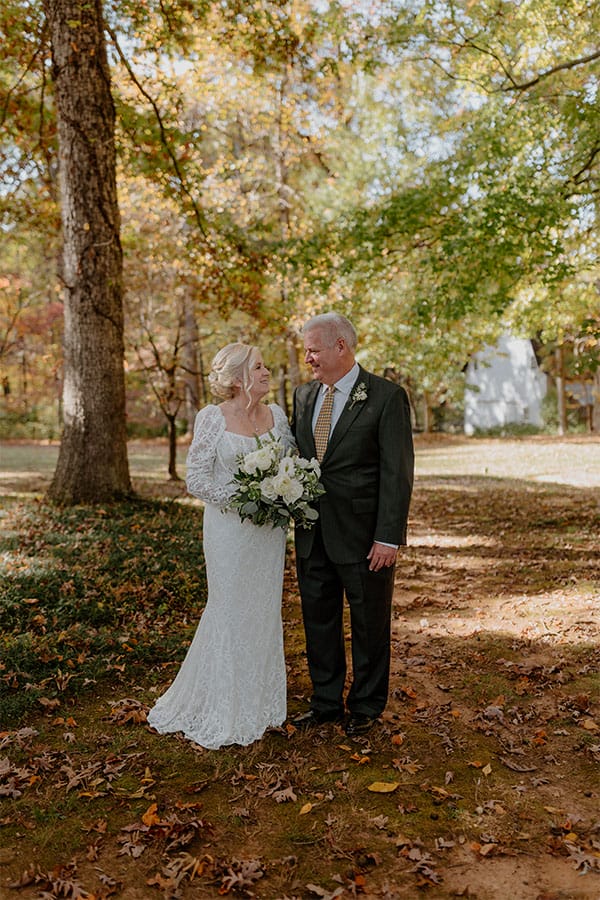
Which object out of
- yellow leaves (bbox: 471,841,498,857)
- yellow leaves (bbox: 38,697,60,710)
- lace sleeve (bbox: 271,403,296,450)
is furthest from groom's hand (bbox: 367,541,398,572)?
yellow leaves (bbox: 38,697,60,710)

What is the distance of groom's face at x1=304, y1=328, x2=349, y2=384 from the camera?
4441 millimetres

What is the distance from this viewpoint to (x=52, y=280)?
32.0 metres

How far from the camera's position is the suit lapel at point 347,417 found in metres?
4.50

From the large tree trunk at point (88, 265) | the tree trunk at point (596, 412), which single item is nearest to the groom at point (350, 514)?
the large tree trunk at point (88, 265)

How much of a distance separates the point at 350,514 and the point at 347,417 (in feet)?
1.91

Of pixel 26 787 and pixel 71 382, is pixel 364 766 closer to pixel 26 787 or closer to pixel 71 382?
pixel 26 787

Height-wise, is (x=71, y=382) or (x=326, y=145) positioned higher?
(x=326, y=145)

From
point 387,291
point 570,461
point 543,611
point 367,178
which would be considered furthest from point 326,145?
point 543,611

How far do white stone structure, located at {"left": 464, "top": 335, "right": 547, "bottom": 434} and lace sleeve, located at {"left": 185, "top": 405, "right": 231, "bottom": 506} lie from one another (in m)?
35.5

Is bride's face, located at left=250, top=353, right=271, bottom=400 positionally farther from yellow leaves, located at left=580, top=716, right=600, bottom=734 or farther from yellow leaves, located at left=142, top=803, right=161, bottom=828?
yellow leaves, located at left=580, top=716, right=600, bottom=734

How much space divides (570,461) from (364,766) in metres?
18.5

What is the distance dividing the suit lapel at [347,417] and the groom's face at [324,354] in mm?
131

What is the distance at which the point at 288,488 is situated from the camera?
166 inches

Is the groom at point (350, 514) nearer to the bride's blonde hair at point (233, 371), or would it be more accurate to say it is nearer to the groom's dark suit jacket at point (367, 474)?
the groom's dark suit jacket at point (367, 474)
